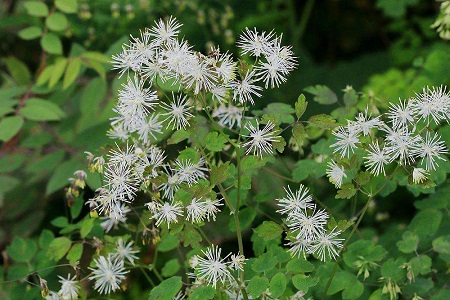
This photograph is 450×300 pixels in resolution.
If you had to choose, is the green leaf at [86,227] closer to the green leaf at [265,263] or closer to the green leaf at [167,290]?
the green leaf at [167,290]

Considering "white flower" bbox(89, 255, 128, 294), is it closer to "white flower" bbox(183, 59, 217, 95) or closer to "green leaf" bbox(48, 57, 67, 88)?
"white flower" bbox(183, 59, 217, 95)

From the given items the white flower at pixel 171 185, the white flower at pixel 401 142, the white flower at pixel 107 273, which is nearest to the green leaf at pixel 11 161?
the white flower at pixel 107 273

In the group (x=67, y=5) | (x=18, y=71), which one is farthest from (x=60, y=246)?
(x=18, y=71)

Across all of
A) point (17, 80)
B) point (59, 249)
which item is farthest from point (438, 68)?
point (17, 80)

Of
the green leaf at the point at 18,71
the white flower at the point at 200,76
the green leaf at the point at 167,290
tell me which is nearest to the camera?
the white flower at the point at 200,76

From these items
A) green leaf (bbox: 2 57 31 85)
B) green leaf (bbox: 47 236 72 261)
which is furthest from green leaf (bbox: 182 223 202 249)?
green leaf (bbox: 2 57 31 85)

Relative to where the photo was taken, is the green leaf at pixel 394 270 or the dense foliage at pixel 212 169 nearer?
the dense foliage at pixel 212 169
